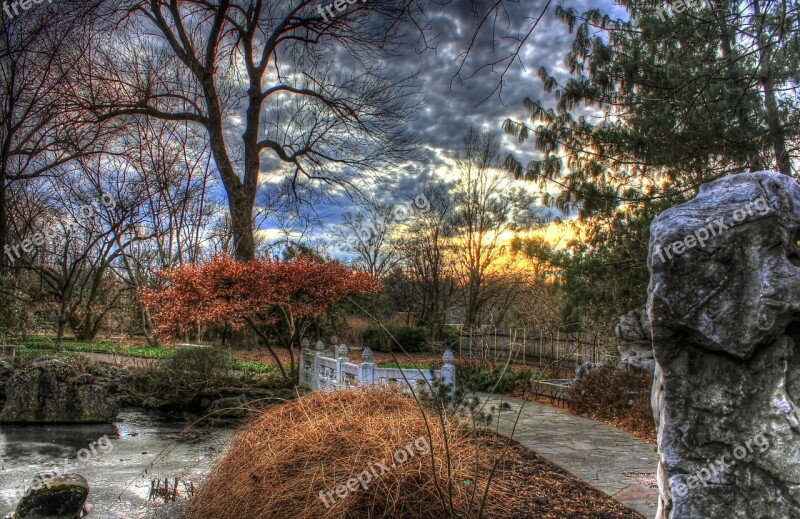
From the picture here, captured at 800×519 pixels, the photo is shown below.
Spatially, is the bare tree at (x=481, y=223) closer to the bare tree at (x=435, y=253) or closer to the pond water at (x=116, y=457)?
the bare tree at (x=435, y=253)

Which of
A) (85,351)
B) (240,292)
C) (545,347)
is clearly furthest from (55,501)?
(545,347)

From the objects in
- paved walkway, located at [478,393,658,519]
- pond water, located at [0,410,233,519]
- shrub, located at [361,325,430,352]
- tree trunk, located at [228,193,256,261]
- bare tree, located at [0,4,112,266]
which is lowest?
pond water, located at [0,410,233,519]

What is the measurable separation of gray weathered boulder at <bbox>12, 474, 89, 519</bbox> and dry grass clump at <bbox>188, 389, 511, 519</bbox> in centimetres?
156

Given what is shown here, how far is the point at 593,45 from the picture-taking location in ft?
33.3

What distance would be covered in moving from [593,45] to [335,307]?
12.5m

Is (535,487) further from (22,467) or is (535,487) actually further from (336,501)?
(22,467)

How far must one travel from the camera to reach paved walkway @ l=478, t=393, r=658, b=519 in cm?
430

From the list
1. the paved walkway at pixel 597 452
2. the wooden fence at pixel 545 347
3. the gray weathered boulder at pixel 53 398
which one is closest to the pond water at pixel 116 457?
the gray weathered boulder at pixel 53 398

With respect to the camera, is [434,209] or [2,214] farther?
[434,209]

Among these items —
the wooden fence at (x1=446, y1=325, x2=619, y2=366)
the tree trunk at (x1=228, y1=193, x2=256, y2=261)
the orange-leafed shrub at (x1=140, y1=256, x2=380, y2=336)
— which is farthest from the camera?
the tree trunk at (x1=228, y1=193, x2=256, y2=261)

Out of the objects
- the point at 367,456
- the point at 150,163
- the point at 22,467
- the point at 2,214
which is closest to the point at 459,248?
the point at 150,163

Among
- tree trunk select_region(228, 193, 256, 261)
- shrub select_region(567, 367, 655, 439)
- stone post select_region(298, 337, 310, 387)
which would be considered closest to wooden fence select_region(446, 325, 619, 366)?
shrub select_region(567, 367, 655, 439)

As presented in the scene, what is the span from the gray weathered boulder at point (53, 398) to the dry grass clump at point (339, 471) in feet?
21.8

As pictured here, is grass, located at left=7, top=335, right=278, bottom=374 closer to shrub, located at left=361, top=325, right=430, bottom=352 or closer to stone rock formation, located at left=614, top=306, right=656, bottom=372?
shrub, located at left=361, top=325, right=430, bottom=352
